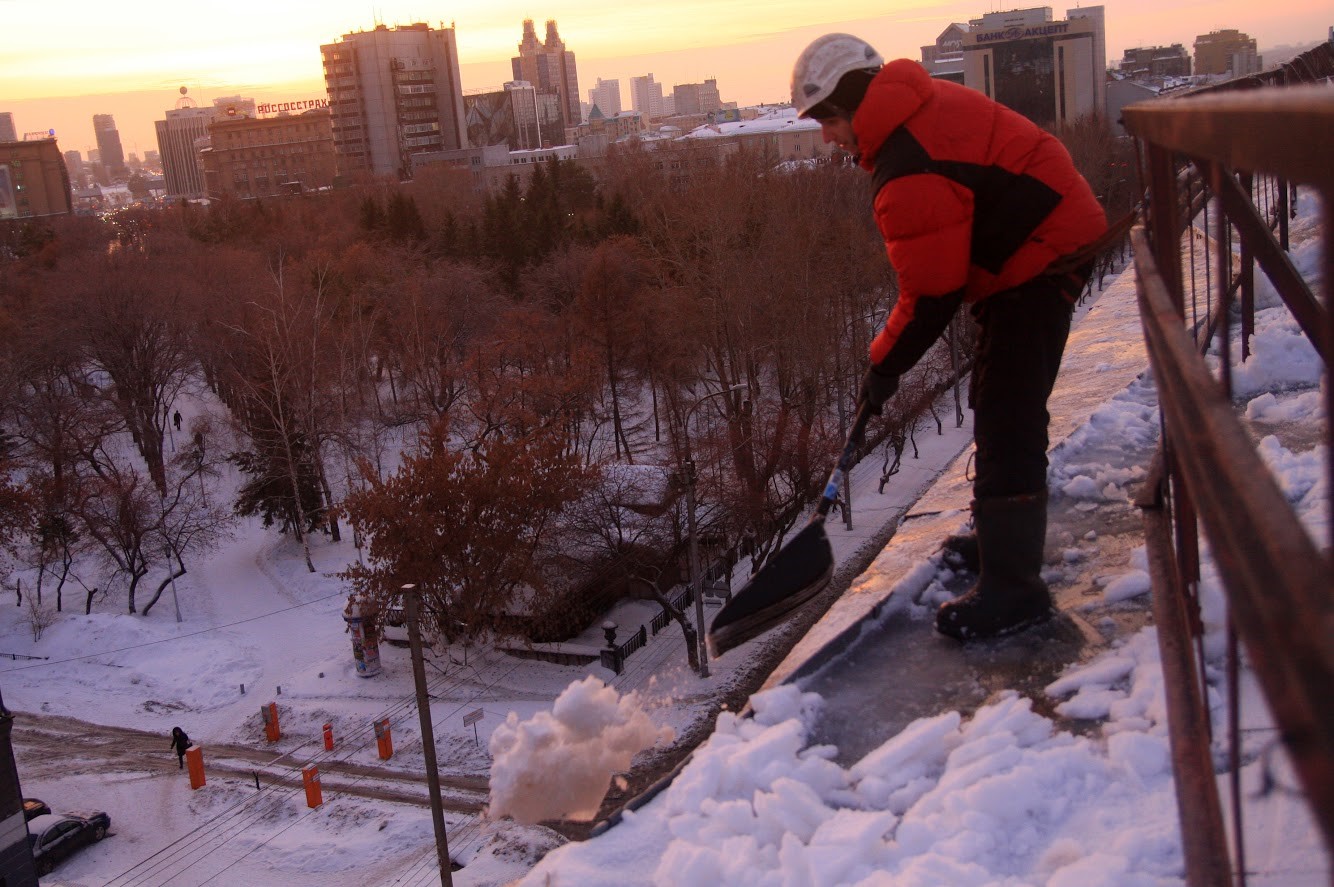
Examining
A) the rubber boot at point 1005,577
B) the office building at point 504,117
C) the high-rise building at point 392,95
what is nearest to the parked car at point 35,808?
the rubber boot at point 1005,577

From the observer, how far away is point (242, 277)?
35.2 m

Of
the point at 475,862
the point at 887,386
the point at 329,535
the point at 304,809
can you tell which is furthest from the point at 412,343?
the point at 887,386

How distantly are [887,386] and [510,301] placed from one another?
32449 millimetres

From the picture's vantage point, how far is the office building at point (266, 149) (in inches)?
3853

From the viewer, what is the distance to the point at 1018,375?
3.20m

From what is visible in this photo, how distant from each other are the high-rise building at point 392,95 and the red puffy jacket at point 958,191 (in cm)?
8522

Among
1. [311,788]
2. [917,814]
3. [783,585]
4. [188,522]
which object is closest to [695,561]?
[311,788]

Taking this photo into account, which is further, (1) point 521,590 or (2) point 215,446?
(2) point 215,446

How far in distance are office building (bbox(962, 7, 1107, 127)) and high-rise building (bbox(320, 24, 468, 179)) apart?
1654 inches

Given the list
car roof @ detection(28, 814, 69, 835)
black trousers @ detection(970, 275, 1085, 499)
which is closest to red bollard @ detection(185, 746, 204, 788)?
car roof @ detection(28, 814, 69, 835)

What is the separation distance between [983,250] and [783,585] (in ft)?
4.07

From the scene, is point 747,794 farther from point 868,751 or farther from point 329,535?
point 329,535

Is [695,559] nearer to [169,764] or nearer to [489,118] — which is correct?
[169,764]

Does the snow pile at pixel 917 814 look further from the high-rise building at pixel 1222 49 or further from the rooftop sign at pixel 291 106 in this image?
the rooftop sign at pixel 291 106
